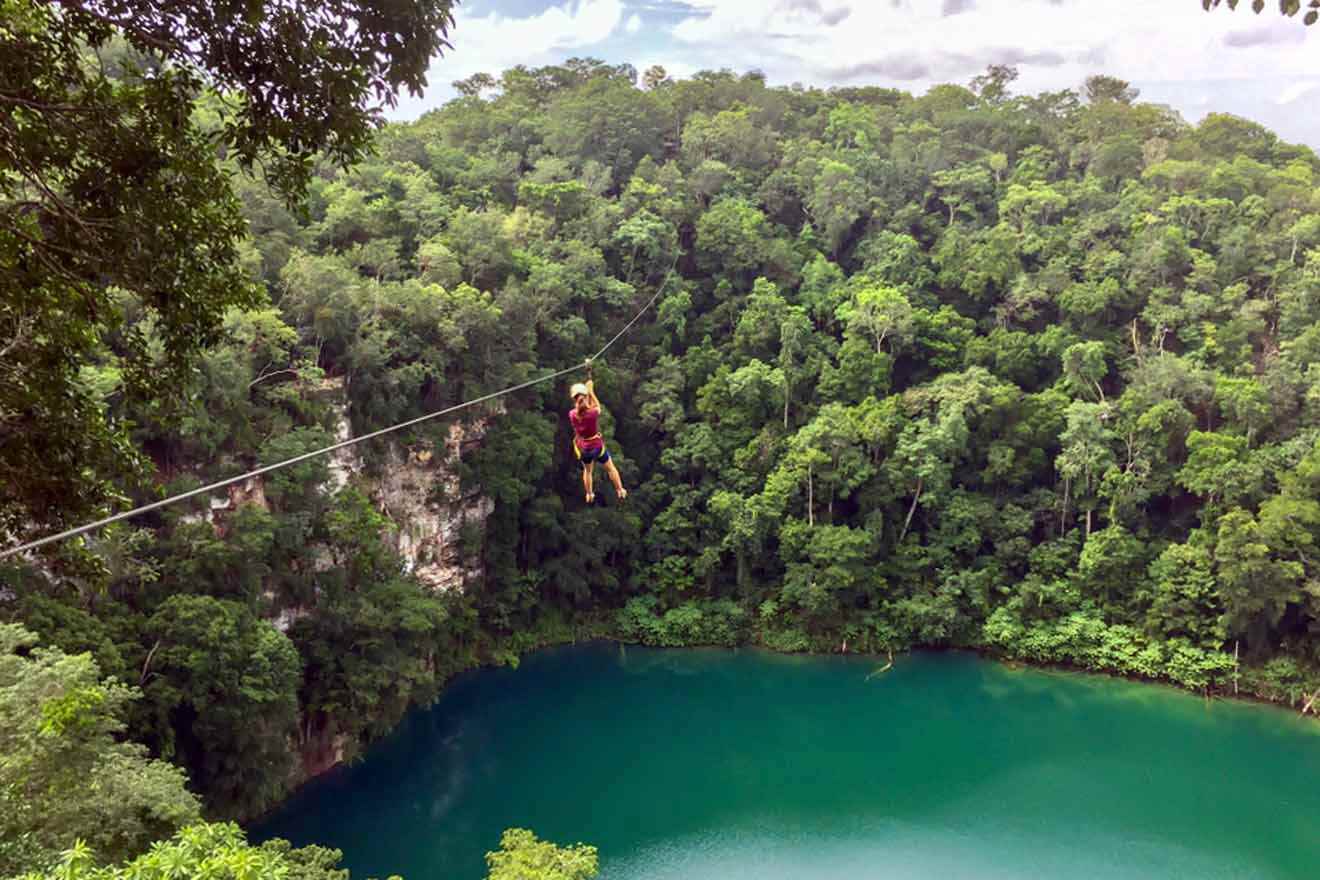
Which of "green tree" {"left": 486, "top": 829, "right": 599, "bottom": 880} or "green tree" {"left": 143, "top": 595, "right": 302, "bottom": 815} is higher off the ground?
"green tree" {"left": 143, "top": 595, "right": 302, "bottom": 815}

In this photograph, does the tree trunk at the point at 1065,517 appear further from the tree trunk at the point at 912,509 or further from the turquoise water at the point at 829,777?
the turquoise water at the point at 829,777

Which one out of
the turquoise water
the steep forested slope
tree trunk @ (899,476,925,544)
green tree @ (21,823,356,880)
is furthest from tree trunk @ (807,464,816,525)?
green tree @ (21,823,356,880)

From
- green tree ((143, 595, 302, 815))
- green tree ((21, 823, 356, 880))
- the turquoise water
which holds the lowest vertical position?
the turquoise water

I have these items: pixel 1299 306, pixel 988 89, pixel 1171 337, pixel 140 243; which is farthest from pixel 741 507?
pixel 988 89

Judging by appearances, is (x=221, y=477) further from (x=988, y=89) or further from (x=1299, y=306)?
(x=988, y=89)

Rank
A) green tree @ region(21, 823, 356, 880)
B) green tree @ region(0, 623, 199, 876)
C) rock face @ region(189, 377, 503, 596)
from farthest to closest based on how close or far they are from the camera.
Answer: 1. rock face @ region(189, 377, 503, 596)
2. green tree @ region(0, 623, 199, 876)
3. green tree @ region(21, 823, 356, 880)

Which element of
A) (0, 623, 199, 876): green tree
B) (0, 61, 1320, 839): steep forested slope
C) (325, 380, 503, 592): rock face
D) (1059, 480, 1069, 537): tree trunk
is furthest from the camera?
(1059, 480, 1069, 537): tree trunk

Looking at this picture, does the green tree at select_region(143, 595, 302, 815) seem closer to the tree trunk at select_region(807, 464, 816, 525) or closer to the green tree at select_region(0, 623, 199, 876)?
the green tree at select_region(0, 623, 199, 876)

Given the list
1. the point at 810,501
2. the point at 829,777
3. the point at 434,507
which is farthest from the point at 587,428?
the point at 810,501
